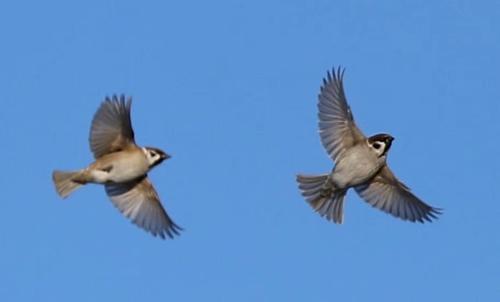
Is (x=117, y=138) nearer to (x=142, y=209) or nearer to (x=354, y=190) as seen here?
(x=142, y=209)

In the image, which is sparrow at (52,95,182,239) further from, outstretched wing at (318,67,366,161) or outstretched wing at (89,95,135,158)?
outstretched wing at (318,67,366,161)

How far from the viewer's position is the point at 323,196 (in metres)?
33.1

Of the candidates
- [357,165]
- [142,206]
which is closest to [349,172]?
[357,165]

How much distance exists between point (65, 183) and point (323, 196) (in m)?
5.52

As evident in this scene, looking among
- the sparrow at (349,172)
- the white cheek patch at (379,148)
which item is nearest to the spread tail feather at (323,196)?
the sparrow at (349,172)

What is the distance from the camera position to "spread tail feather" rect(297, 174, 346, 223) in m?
32.9

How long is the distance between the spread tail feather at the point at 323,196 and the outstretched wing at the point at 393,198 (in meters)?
0.50

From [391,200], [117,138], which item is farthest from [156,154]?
[391,200]

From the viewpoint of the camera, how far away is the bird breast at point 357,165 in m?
31.7

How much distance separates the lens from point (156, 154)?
29797mm

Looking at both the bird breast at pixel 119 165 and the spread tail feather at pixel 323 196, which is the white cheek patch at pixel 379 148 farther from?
the bird breast at pixel 119 165

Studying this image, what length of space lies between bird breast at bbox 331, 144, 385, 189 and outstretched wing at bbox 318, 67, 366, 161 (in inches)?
6.4

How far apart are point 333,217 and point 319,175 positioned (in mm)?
1022

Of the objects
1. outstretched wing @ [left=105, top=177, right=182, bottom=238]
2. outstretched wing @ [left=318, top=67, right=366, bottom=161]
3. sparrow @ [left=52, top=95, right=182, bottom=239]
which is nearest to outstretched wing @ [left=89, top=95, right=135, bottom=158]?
sparrow @ [left=52, top=95, right=182, bottom=239]
